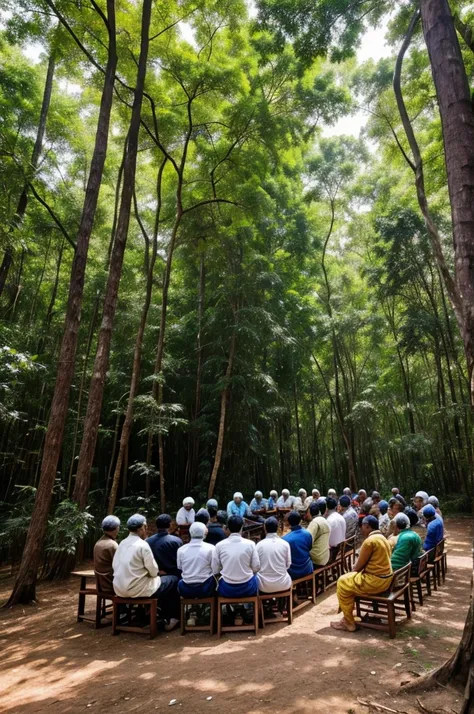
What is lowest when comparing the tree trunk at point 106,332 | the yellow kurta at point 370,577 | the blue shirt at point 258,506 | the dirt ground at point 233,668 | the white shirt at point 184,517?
the dirt ground at point 233,668

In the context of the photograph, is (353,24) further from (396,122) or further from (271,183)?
(271,183)

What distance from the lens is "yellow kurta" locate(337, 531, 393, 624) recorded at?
3.53 meters

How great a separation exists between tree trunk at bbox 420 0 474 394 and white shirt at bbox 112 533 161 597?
3.04 meters

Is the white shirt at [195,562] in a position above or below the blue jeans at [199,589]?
above

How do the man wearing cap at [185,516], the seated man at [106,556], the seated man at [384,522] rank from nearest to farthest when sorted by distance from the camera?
the seated man at [106,556] → the seated man at [384,522] → the man wearing cap at [185,516]

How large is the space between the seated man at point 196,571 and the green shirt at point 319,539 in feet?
4.89

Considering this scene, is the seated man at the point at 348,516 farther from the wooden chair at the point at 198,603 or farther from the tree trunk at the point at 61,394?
the tree trunk at the point at 61,394

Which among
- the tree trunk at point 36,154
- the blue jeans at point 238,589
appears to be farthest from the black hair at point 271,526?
the tree trunk at point 36,154

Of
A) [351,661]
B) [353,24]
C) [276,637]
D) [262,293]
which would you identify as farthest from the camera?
[262,293]

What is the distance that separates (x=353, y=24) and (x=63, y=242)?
317 inches

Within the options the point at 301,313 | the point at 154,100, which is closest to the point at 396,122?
the point at 154,100

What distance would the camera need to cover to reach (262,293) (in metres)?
10.7

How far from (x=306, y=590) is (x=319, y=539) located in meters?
0.58

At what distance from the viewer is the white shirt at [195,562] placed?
3691 millimetres
